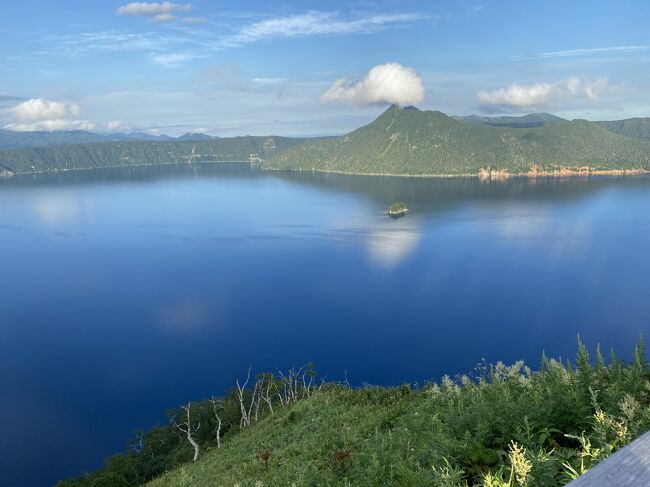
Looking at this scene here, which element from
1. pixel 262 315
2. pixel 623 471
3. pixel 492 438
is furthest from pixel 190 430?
pixel 262 315

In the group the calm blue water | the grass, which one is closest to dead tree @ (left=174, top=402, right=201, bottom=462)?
the grass

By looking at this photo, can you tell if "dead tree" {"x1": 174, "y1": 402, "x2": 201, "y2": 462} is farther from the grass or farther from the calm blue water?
the calm blue water

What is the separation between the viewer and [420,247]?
6142 inches

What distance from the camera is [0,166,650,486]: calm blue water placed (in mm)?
75875

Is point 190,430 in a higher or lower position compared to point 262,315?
Answer: higher

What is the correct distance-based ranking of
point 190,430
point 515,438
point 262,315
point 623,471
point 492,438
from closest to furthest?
point 623,471 < point 515,438 < point 492,438 < point 190,430 < point 262,315

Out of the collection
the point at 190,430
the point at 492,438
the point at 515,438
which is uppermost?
the point at 515,438

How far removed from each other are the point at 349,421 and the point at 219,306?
312 ft

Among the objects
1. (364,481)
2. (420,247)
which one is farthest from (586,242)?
(364,481)

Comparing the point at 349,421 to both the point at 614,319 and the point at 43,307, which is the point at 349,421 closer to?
the point at 614,319

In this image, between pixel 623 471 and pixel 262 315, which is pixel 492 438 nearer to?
pixel 623 471

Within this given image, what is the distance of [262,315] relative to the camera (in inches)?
4099

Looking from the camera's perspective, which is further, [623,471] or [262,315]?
[262,315]

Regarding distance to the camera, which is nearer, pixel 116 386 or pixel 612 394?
pixel 612 394
